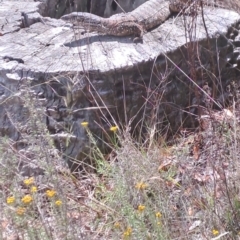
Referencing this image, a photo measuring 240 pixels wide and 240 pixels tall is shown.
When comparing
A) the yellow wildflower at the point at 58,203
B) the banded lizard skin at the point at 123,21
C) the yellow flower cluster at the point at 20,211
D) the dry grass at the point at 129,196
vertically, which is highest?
the banded lizard skin at the point at 123,21

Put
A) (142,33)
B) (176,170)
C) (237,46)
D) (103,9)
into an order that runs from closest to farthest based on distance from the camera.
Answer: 1. (176,170)
2. (142,33)
3. (237,46)
4. (103,9)

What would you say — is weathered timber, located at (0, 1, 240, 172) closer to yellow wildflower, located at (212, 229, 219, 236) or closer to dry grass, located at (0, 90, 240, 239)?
dry grass, located at (0, 90, 240, 239)

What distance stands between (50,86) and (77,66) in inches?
7.6

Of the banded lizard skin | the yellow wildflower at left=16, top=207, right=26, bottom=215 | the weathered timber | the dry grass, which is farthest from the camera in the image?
the banded lizard skin

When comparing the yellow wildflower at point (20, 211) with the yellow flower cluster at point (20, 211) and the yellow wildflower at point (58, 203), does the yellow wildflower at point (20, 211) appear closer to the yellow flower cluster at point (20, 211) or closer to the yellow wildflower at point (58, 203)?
the yellow flower cluster at point (20, 211)

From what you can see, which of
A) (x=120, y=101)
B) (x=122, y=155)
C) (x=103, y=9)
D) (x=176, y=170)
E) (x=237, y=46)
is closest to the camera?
(x=122, y=155)

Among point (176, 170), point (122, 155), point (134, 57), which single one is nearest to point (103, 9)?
point (134, 57)

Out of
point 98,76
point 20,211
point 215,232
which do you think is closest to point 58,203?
point 20,211

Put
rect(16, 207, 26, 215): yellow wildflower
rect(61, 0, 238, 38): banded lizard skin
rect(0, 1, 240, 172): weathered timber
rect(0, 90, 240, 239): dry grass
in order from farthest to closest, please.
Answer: rect(61, 0, 238, 38): banded lizard skin < rect(0, 1, 240, 172): weathered timber < rect(0, 90, 240, 239): dry grass < rect(16, 207, 26, 215): yellow wildflower

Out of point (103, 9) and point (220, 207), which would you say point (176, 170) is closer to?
point (220, 207)

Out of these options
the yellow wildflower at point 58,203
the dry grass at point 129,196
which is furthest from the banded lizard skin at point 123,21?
the yellow wildflower at point 58,203

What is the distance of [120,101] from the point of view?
3.79 meters

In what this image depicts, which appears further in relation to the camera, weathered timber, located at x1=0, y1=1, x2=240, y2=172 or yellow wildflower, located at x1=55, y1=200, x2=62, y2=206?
weathered timber, located at x1=0, y1=1, x2=240, y2=172

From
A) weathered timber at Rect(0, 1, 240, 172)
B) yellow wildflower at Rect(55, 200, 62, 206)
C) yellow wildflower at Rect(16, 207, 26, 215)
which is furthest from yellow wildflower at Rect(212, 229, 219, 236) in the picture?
weathered timber at Rect(0, 1, 240, 172)
